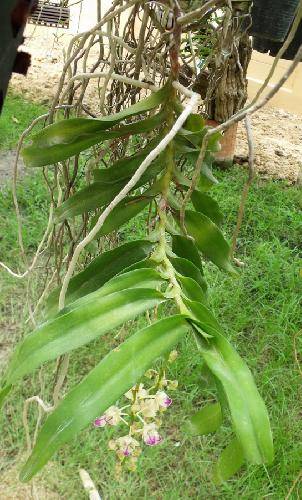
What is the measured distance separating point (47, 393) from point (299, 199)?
1.48m

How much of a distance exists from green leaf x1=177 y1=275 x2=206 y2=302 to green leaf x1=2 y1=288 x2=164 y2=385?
0.05 meters

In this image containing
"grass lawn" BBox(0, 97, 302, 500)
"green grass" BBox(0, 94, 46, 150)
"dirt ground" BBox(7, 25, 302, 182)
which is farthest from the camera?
"dirt ground" BBox(7, 25, 302, 182)

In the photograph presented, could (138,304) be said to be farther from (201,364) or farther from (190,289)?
(201,364)

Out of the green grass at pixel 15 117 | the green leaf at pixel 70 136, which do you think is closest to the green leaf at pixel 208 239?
the green leaf at pixel 70 136

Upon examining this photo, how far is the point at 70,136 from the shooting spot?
619mm

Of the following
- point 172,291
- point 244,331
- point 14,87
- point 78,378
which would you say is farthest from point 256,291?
point 14,87

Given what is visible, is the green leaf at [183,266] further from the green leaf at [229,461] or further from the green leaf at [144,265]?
the green leaf at [229,461]

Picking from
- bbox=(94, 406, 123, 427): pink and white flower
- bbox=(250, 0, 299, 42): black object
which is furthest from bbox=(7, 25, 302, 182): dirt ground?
bbox=(94, 406, 123, 427): pink and white flower

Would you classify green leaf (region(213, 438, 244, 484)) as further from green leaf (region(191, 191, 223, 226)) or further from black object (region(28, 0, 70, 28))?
black object (region(28, 0, 70, 28))

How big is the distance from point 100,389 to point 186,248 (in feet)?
0.83

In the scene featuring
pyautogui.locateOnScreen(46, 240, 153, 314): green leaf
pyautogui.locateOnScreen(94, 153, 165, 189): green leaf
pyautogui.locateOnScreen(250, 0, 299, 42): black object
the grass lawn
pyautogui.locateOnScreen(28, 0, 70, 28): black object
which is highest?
pyautogui.locateOnScreen(250, 0, 299, 42): black object

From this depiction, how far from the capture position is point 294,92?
367 cm

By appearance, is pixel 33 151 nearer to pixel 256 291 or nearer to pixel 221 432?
pixel 221 432

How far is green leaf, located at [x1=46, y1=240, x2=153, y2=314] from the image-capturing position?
1.89 ft
